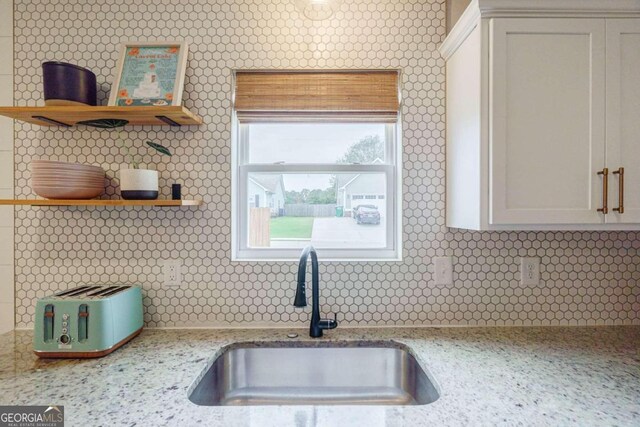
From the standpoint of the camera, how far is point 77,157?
1.61 m

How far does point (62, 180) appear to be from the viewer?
1.40 metres

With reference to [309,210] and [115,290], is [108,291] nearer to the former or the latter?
→ [115,290]

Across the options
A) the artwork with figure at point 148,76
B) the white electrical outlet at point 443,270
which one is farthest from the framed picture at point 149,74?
the white electrical outlet at point 443,270

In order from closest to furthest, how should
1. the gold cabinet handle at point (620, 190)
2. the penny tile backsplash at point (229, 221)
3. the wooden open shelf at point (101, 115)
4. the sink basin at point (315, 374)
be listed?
the gold cabinet handle at point (620, 190)
the wooden open shelf at point (101, 115)
the sink basin at point (315, 374)
the penny tile backsplash at point (229, 221)

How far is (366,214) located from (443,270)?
44 centimetres

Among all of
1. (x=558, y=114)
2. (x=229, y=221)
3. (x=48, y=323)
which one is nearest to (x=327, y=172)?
(x=229, y=221)

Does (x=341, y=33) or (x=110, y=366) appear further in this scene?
(x=341, y=33)

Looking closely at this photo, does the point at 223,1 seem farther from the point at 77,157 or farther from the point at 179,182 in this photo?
the point at 77,157

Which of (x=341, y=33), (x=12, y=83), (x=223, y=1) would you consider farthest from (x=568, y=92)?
(x=12, y=83)

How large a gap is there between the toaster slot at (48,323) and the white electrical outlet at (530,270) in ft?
6.39

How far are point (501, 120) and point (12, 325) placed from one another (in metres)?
2.23

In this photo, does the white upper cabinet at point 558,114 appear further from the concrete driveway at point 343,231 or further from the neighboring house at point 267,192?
the neighboring house at point 267,192

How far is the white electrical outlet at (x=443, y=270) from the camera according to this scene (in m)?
1.62

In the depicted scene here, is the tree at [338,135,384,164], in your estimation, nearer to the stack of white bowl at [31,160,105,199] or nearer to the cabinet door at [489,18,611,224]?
the cabinet door at [489,18,611,224]
